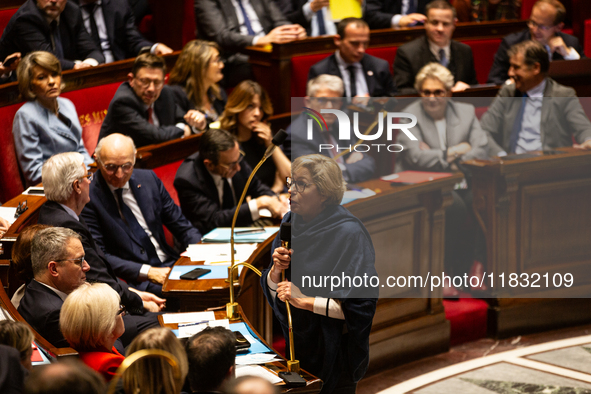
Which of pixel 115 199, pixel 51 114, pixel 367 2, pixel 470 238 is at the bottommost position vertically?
pixel 470 238

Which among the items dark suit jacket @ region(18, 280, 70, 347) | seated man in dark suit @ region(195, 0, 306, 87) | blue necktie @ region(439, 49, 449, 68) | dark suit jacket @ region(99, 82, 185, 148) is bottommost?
dark suit jacket @ region(18, 280, 70, 347)

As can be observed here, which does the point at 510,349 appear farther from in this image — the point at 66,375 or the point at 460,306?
the point at 66,375

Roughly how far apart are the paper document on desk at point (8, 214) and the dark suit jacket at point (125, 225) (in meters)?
0.29

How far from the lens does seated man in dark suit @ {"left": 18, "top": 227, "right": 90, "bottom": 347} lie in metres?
2.16

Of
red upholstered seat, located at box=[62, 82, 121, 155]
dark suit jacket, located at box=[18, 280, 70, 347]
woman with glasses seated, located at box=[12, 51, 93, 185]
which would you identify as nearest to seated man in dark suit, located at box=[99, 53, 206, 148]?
red upholstered seat, located at box=[62, 82, 121, 155]

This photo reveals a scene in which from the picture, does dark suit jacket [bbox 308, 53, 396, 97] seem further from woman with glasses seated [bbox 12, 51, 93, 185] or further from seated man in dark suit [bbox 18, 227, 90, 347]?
seated man in dark suit [bbox 18, 227, 90, 347]

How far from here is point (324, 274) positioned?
2141 mm

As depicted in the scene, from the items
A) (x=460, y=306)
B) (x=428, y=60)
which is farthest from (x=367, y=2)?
(x=460, y=306)

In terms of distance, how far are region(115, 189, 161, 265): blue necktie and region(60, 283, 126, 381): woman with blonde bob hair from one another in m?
1.22

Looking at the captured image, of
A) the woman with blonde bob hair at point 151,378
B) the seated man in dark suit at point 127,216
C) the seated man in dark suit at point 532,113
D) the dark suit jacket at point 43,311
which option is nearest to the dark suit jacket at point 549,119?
the seated man in dark suit at point 532,113

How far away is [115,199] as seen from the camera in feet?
10.2

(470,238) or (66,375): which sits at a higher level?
(66,375)

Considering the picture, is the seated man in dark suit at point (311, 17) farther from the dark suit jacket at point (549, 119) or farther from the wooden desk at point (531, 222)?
the wooden desk at point (531, 222)

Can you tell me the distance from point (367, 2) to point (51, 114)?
277 cm
